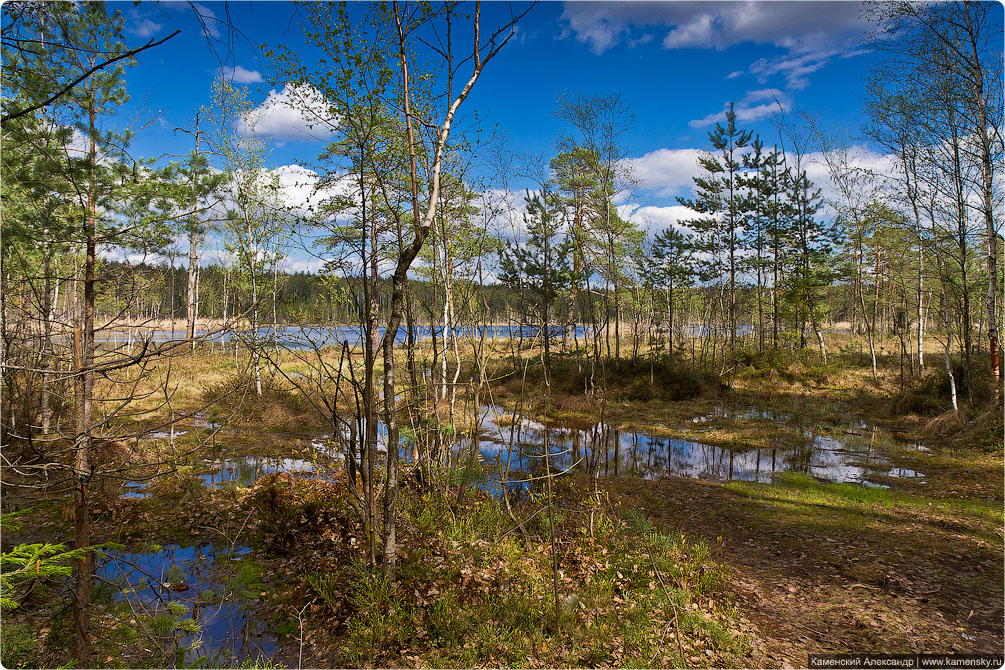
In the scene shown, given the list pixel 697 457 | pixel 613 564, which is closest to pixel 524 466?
pixel 697 457

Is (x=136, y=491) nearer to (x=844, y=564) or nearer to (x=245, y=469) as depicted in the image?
(x=245, y=469)

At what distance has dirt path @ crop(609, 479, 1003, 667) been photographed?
4.70m

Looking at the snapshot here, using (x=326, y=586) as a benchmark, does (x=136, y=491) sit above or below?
below

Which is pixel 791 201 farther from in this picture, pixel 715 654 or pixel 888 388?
pixel 715 654

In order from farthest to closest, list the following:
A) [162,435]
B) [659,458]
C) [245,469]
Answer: [162,435], [659,458], [245,469]

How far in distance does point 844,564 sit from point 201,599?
766 cm

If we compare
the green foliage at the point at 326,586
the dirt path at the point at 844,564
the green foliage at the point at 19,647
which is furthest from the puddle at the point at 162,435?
the dirt path at the point at 844,564

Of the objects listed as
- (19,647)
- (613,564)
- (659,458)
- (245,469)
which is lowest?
(659,458)

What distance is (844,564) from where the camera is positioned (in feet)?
20.0

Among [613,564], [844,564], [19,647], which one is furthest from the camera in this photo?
[844,564]

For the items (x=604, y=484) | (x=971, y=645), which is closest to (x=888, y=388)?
(x=604, y=484)

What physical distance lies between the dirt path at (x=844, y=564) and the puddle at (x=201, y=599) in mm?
4909

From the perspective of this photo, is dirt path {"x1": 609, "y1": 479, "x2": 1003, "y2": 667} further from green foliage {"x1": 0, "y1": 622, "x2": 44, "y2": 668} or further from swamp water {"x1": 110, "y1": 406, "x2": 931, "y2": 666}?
green foliage {"x1": 0, "y1": 622, "x2": 44, "y2": 668}

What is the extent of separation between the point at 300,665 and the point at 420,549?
1651 mm
